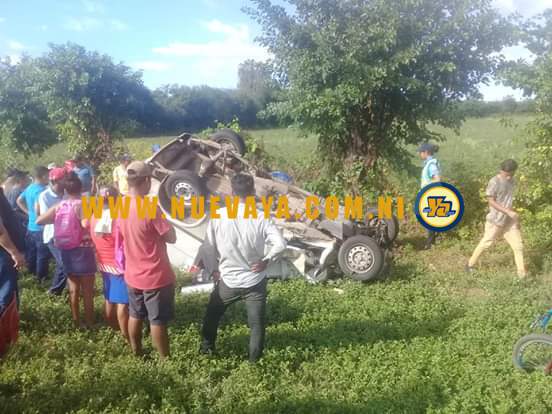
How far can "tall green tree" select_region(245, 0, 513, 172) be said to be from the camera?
7516 millimetres

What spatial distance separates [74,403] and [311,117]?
240 inches

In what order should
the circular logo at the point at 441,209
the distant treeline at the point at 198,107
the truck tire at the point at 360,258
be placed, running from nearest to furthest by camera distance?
the truck tire at the point at 360,258 < the circular logo at the point at 441,209 < the distant treeline at the point at 198,107

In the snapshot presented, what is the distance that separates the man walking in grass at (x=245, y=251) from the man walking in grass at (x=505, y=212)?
12.6 ft

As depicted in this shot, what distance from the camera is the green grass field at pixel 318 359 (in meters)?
3.56

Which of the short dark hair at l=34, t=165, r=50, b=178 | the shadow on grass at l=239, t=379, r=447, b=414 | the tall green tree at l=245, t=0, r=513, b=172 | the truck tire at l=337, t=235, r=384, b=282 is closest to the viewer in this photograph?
the shadow on grass at l=239, t=379, r=447, b=414

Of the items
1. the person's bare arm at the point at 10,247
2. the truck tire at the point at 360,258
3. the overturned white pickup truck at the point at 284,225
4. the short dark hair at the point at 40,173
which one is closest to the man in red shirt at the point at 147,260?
the person's bare arm at the point at 10,247

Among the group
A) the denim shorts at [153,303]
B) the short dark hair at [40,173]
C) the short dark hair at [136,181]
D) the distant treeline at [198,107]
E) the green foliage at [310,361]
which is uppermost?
the distant treeline at [198,107]

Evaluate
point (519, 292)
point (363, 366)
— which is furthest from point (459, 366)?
point (519, 292)

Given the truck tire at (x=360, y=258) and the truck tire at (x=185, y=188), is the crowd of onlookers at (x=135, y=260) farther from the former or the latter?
the truck tire at (x=360, y=258)

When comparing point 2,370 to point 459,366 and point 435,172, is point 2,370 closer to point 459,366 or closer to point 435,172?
point 459,366

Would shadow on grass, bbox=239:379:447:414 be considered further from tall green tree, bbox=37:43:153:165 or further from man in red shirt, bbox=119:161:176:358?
tall green tree, bbox=37:43:153:165

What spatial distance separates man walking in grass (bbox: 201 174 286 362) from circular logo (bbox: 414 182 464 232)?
5136mm

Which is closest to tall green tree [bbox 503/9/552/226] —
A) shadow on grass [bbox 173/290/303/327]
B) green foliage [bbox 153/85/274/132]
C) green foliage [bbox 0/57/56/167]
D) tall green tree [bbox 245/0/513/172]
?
tall green tree [bbox 245/0/513/172]

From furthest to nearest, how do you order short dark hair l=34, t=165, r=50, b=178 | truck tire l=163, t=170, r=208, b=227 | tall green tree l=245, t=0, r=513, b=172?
tall green tree l=245, t=0, r=513, b=172, truck tire l=163, t=170, r=208, b=227, short dark hair l=34, t=165, r=50, b=178
